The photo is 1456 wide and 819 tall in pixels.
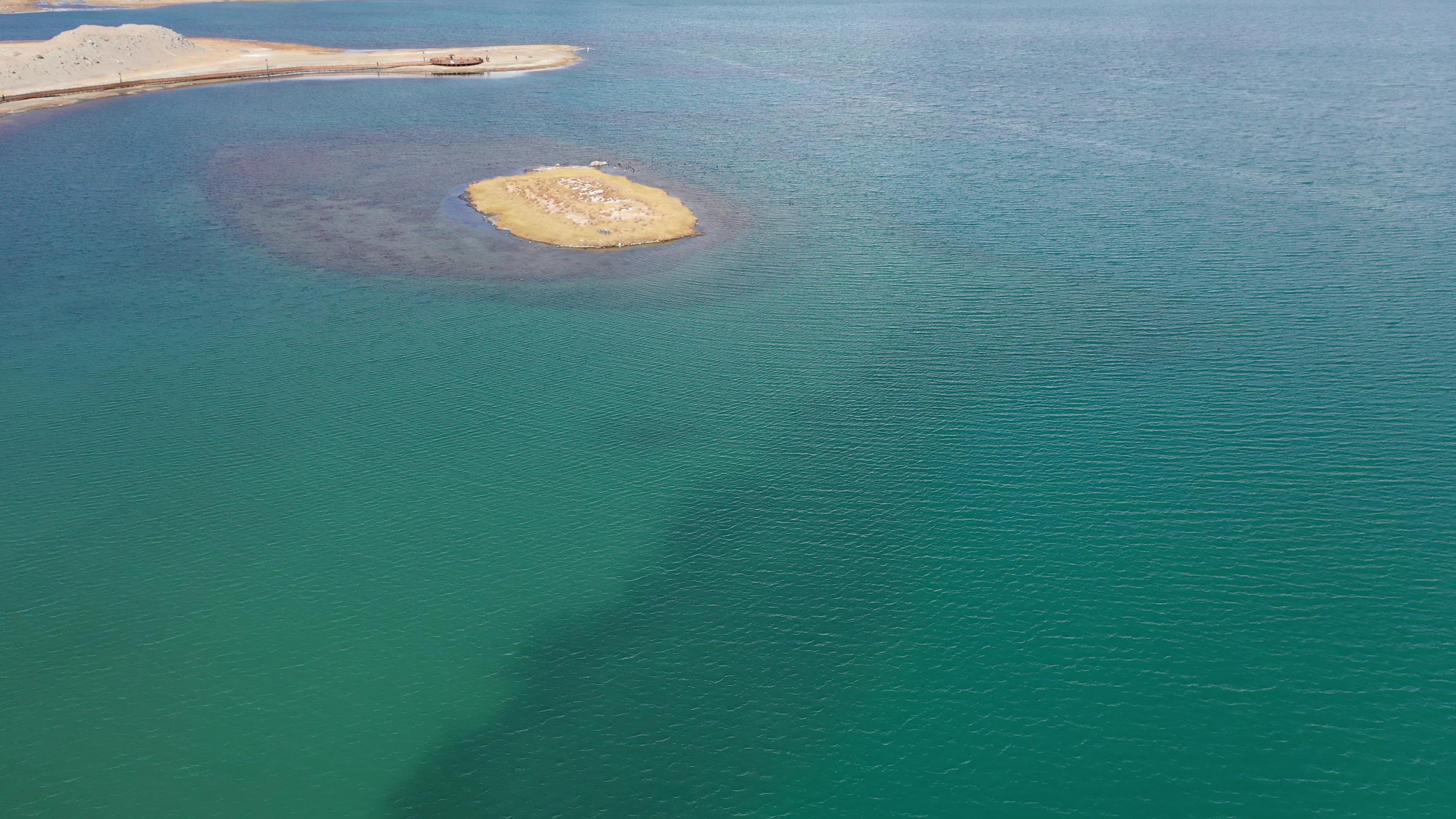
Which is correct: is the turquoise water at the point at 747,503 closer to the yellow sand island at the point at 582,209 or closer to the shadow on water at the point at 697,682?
the shadow on water at the point at 697,682

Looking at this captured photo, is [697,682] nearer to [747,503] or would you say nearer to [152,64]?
[747,503]

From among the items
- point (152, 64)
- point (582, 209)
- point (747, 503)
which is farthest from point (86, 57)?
point (747, 503)

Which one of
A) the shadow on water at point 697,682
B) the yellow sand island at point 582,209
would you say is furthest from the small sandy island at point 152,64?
the shadow on water at point 697,682

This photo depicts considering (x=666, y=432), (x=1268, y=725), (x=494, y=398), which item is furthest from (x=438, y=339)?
(x=1268, y=725)

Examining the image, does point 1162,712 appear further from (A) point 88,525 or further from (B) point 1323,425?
(A) point 88,525

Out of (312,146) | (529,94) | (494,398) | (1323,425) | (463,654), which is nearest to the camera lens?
(463,654)

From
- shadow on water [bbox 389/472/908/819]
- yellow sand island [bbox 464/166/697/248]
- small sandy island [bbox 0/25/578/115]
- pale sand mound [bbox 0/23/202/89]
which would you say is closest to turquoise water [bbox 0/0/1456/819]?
shadow on water [bbox 389/472/908/819]
